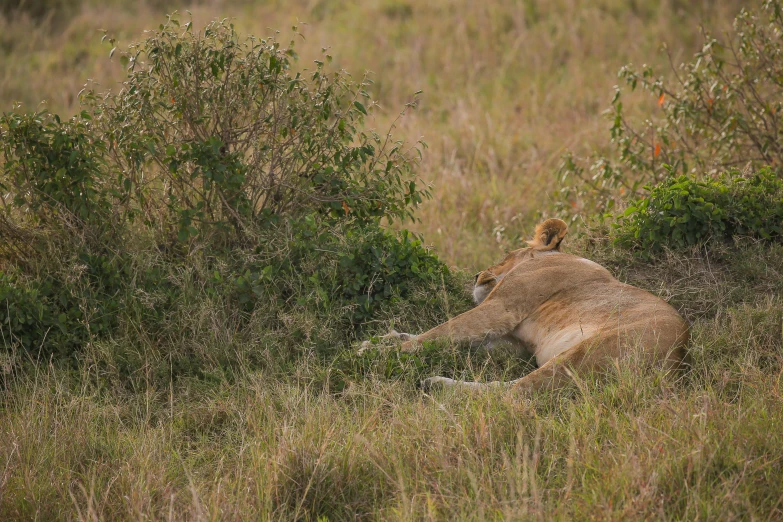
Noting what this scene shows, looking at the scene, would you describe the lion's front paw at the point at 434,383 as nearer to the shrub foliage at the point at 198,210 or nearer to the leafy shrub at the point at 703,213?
the shrub foliage at the point at 198,210

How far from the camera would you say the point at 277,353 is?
177 inches

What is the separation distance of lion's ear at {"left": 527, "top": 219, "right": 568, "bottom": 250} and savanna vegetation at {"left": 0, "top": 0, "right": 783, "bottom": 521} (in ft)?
1.52

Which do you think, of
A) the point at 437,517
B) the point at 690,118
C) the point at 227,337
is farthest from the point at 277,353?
the point at 690,118

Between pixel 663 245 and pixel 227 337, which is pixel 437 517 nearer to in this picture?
pixel 227 337

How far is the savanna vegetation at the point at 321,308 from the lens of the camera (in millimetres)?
3117

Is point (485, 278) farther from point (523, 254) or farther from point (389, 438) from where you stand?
point (389, 438)

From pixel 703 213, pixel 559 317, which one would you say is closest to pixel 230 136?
pixel 559 317

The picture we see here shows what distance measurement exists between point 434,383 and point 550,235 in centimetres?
148

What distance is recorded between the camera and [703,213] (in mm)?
5148

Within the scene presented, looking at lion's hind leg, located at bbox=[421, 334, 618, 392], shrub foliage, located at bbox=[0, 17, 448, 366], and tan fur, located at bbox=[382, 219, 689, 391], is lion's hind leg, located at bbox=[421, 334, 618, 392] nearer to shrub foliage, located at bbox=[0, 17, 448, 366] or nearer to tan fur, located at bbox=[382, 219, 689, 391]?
tan fur, located at bbox=[382, 219, 689, 391]

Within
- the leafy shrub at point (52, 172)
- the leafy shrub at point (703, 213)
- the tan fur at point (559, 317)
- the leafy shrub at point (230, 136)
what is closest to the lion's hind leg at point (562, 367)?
the tan fur at point (559, 317)

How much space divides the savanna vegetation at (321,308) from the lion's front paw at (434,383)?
0.09 meters

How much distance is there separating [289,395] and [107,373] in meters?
1.11

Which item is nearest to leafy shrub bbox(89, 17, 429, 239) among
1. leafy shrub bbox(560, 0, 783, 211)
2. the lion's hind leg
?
the lion's hind leg
